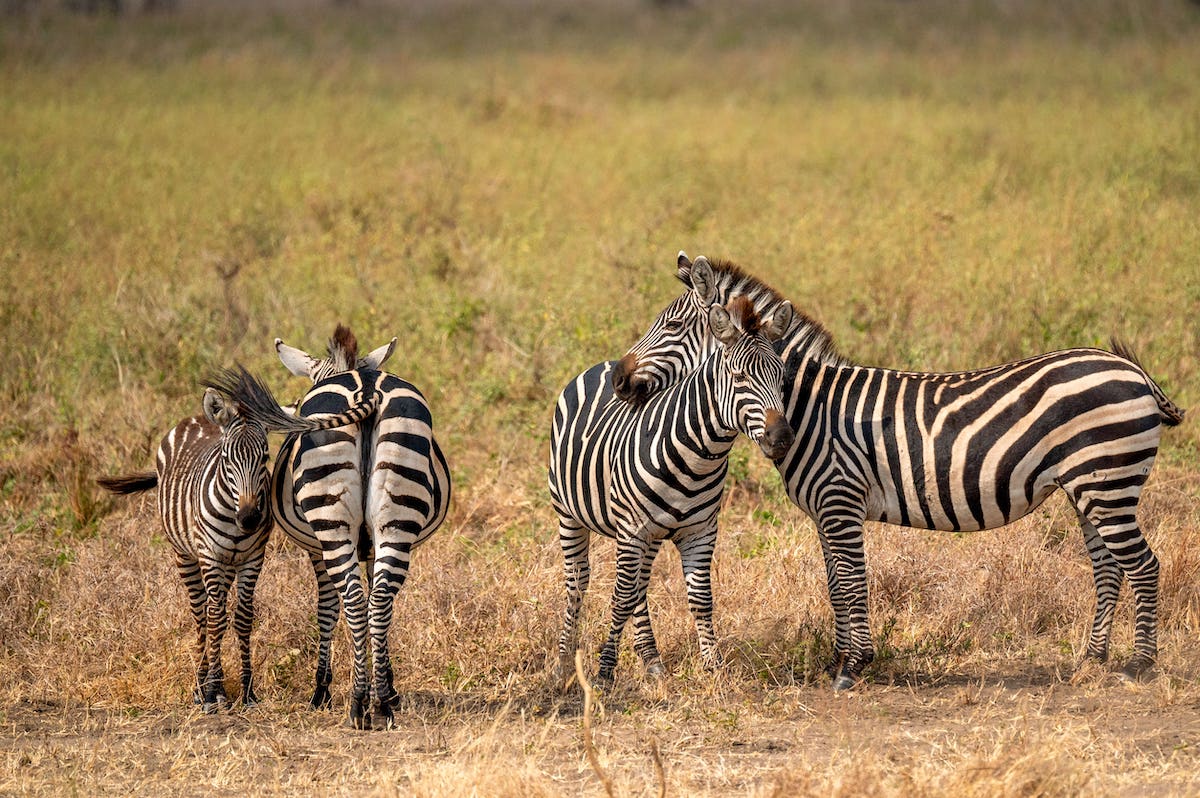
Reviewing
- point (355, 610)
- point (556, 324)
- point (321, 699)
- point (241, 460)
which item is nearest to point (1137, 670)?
point (355, 610)

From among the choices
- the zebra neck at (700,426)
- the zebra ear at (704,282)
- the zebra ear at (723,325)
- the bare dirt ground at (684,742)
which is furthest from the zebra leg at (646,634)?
the zebra ear at (704,282)

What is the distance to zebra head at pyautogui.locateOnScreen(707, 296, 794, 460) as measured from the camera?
225 inches

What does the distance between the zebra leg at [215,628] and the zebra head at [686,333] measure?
7.14ft

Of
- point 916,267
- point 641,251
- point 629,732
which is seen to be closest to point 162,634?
point 629,732

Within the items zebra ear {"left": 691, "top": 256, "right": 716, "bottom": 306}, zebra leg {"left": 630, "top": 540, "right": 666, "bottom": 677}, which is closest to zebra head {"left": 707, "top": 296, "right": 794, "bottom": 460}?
zebra ear {"left": 691, "top": 256, "right": 716, "bottom": 306}

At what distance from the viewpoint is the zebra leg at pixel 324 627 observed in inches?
245

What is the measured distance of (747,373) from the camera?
19.2ft

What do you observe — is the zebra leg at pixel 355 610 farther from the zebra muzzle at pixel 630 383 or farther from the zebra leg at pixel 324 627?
the zebra muzzle at pixel 630 383

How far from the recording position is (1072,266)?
1161 cm

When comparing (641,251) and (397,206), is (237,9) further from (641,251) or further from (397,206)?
(641,251)

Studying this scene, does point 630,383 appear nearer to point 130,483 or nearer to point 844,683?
point 844,683

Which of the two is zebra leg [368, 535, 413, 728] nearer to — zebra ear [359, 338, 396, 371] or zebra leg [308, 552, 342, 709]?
zebra leg [308, 552, 342, 709]

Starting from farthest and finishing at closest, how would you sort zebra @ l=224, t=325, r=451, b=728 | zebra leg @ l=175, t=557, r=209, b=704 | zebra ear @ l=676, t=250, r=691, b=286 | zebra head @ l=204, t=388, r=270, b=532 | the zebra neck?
zebra ear @ l=676, t=250, r=691, b=286
zebra leg @ l=175, t=557, r=209, b=704
the zebra neck
zebra head @ l=204, t=388, r=270, b=532
zebra @ l=224, t=325, r=451, b=728

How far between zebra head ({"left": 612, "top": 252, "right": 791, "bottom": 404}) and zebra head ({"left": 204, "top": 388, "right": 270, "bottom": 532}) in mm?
1810
